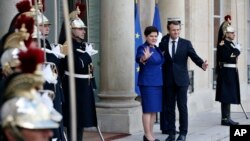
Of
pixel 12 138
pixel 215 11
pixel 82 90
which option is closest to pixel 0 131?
pixel 12 138

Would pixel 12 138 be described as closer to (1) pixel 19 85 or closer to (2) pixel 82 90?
(1) pixel 19 85

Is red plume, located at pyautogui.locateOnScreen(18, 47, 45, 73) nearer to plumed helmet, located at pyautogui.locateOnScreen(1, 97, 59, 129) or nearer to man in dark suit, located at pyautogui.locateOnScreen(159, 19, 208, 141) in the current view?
plumed helmet, located at pyautogui.locateOnScreen(1, 97, 59, 129)

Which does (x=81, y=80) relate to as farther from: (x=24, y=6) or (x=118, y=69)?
(x=24, y=6)

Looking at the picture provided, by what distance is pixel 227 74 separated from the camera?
1102cm

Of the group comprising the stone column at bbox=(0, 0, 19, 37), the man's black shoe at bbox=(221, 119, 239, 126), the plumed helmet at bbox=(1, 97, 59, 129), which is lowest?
the man's black shoe at bbox=(221, 119, 239, 126)

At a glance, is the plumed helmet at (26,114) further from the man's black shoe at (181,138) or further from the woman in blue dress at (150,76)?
the man's black shoe at (181,138)

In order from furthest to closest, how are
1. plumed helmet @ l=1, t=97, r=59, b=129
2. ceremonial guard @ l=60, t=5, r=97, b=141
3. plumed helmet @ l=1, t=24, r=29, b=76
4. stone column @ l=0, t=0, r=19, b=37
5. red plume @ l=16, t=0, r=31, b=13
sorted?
1. ceremonial guard @ l=60, t=5, r=97, b=141
2. stone column @ l=0, t=0, r=19, b=37
3. red plume @ l=16, t=0, r=31, b=13
4. plumed helmet @ l=1, t=24, r=29, b=76
5. plumed helmet @ l=1, t=97, r=59, b=129

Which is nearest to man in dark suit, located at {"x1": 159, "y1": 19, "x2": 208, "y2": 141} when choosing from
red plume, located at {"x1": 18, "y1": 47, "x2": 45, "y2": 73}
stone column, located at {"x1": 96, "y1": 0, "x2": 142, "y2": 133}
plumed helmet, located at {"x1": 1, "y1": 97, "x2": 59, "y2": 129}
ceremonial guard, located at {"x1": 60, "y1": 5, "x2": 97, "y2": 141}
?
stone column, located at {"x1": 96, "y1": 0, "x2": 142, "y2": 133}

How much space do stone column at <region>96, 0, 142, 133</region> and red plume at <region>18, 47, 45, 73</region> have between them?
22.0 feet

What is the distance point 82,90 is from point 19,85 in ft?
16.4

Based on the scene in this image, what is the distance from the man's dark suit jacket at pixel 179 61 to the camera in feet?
29.1

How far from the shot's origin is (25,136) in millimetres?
2930

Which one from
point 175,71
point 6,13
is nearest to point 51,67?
point 6,13

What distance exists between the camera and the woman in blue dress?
333 inches
